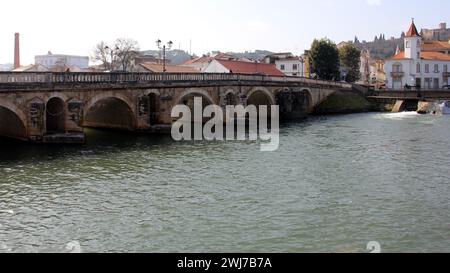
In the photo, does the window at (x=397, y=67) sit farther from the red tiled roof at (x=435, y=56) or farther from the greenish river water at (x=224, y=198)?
the greenish river water at (x=224, y=198)

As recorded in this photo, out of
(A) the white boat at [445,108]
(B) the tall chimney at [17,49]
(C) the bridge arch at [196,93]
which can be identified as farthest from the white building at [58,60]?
(A) the white boat at [445,108]

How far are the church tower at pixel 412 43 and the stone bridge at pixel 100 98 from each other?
41436mm

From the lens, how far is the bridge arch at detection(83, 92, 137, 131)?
43531mm

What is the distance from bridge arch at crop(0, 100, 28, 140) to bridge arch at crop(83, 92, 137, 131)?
6.07m

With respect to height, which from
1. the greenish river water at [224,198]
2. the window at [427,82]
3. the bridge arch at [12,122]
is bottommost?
the greenish river water at [224,198]

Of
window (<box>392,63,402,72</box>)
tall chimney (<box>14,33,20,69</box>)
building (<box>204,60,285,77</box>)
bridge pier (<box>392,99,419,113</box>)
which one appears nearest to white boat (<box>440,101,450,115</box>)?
bridge pier (<box>392,99,419,113</box>)

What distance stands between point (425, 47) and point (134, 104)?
80.9 meters

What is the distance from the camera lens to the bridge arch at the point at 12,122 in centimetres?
3506

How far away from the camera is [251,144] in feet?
130

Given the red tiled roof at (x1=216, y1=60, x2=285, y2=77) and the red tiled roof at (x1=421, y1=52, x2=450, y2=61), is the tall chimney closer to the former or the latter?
the red tiled roof at (x1=216, y1=60, x2=285, y2=77)

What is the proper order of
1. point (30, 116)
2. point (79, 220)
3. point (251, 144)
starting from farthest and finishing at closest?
point (251, 144)
point (30, 116)
point (79, 220)
